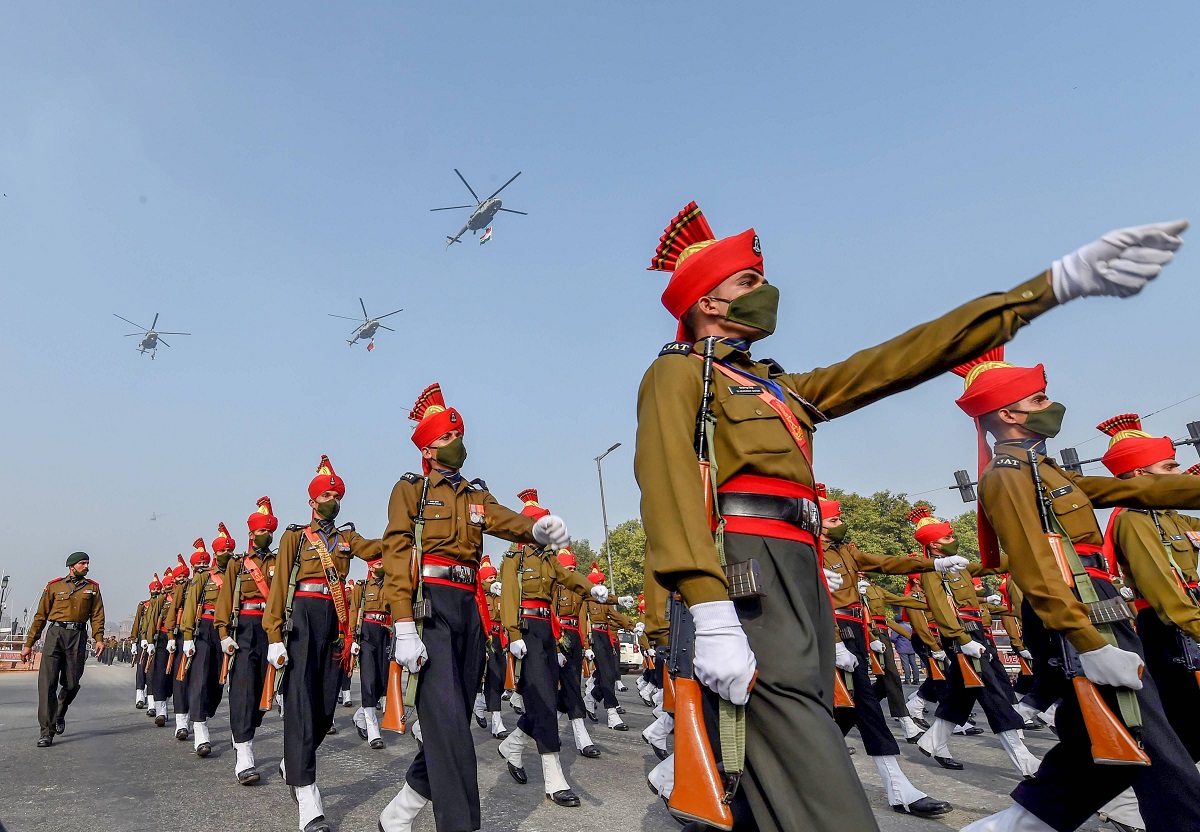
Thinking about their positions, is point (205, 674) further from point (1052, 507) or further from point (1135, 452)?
point (1135, 452)

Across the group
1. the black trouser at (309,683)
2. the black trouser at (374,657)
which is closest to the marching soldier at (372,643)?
the black trouser at (374,657)

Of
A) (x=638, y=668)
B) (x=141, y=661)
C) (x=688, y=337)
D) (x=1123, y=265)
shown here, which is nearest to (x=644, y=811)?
(x=688, y=337)

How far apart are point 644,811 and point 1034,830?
10.2 ft

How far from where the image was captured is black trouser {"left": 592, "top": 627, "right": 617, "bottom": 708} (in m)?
14.9

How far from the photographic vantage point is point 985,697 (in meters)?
Answer: 8.41

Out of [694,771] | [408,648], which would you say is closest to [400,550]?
[408,648]

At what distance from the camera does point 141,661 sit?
59.0ft

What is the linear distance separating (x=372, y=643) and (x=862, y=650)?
862 cm

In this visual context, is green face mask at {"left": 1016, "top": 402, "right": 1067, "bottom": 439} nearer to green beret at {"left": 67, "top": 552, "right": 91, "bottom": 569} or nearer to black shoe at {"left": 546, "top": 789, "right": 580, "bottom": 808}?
black shoe at {"left": 546, "top": 789, "right": 580, "bottom": 808}

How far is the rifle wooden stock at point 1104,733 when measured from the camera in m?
3.51

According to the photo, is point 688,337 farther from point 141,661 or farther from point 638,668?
point 638,668

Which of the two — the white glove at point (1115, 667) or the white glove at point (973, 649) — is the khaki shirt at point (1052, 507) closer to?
the white glove at point (1115, 667)

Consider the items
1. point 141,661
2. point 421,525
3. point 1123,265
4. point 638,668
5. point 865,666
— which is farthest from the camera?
point 638,668

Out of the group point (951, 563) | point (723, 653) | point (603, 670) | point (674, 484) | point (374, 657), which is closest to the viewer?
point (723, 653)
